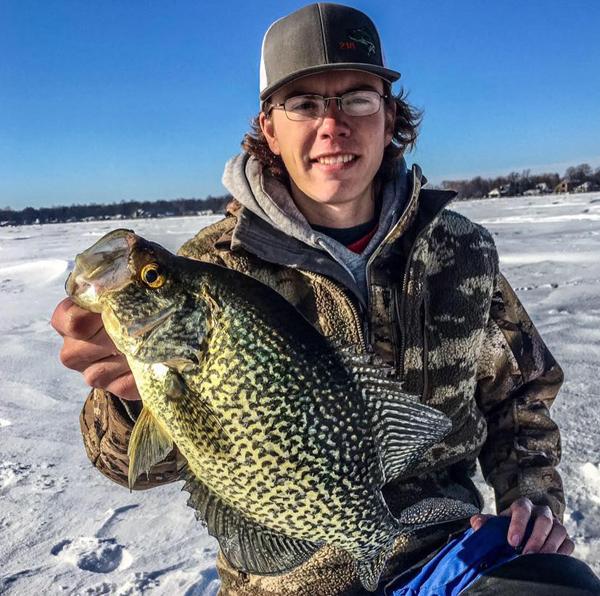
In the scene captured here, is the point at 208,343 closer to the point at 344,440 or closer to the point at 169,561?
the point at 344,440

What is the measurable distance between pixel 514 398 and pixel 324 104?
1556 mm

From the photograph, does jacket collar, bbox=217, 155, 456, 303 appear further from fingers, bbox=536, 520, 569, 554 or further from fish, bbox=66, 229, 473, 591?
fingers, bbox=536, 520, 569, 554

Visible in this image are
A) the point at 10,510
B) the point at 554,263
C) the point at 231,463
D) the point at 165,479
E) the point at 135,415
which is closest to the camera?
the point at 231,463

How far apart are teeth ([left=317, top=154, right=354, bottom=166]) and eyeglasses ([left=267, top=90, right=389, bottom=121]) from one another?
0.19 metres

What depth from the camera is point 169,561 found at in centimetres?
285

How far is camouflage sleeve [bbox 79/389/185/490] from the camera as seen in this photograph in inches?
81.7

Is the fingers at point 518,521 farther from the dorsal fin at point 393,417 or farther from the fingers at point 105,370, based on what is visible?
the fingers at point 105,370

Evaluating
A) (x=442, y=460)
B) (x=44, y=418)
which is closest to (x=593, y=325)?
(x=442, y=460)

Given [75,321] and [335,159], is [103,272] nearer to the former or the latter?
[75,321]

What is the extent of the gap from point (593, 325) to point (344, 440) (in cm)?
549

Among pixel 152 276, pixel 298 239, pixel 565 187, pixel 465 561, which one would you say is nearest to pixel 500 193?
pixel 565 187

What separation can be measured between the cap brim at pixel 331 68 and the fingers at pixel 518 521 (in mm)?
1770

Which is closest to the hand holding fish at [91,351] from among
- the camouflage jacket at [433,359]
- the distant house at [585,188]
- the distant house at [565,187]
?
A: the camouflage jacket at [433,359]

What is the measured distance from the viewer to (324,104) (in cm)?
233
